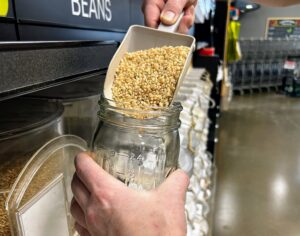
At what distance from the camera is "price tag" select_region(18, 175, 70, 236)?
0.41 meters

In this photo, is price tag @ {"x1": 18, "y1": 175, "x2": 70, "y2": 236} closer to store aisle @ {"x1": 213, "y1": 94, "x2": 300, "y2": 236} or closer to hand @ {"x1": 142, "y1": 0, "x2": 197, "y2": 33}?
hand @ {"x1": 142, "y1": 0, "x2": 197, "y2": 33}

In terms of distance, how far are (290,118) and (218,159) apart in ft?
7.22

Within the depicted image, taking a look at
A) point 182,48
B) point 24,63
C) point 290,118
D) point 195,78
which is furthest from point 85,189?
point 290,118

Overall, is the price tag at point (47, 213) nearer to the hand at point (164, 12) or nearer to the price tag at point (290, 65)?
the hand at point (164, 12)

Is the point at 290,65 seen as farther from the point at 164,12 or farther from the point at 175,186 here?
the point at 175,186

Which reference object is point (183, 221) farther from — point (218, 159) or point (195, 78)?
point (218, 159)

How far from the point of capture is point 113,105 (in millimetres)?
427

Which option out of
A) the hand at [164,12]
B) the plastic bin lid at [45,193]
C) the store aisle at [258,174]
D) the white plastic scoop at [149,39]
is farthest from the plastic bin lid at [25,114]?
the store aisle at [258,174]

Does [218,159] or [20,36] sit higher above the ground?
[20,36]

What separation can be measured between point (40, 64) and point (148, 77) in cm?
19

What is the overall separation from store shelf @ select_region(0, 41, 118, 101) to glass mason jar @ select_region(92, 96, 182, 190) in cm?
7

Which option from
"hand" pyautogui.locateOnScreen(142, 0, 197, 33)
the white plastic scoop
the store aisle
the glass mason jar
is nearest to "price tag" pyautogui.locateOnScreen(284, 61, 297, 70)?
the store aisle

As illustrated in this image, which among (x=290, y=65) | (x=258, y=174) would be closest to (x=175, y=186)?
(x=258, y=174)

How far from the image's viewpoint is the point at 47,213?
1.50 ft
